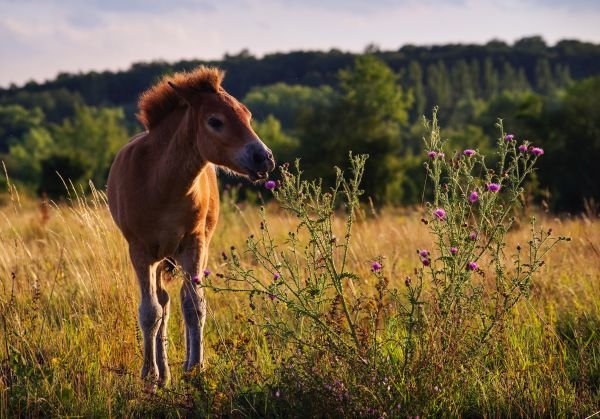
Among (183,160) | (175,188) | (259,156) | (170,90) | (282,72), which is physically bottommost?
(175,188)

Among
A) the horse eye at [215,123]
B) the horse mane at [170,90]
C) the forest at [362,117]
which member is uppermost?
the horse mane at [170,90]

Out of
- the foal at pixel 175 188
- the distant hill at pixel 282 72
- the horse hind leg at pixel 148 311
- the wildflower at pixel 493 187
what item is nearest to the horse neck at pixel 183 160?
the foal at pixel 175 188

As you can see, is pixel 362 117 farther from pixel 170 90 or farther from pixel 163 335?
pixel 163 335

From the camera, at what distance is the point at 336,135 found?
42875 millimetres

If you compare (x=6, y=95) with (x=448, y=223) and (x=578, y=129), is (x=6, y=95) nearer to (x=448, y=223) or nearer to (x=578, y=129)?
(x=578, y=129)

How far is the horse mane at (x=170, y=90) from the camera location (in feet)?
16.8

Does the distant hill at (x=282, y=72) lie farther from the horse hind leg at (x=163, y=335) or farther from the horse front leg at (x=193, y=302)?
the horse front leg at (x=193, y=302)

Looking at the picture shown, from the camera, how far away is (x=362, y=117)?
44.2 metres

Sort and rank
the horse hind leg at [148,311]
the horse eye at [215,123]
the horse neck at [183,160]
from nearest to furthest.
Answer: the horse eye at [215,123] < the horse hind leg at [148,311] < the horse neck at [183,160]

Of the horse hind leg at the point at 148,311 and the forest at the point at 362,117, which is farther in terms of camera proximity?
the forest at the point at 362,117

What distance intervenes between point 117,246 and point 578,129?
145 feet

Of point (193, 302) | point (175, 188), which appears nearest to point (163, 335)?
point (193, 302)

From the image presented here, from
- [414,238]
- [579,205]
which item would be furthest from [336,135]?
[414,238]

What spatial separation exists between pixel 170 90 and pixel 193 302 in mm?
1673
